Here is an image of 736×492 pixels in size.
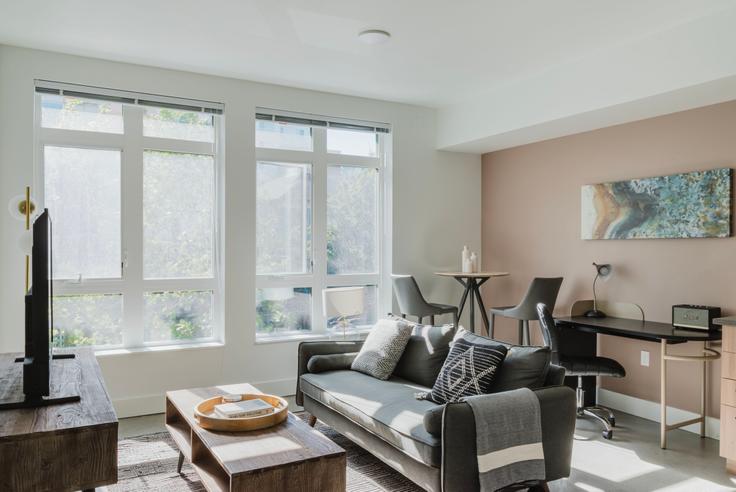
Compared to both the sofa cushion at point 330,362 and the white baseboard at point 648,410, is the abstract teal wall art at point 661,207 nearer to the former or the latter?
the white baseboard at point 648,410

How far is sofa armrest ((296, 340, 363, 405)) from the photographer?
3873mm

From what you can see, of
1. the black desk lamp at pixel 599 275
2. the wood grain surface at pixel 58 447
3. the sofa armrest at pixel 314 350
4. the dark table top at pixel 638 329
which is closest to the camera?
the wood grain surface at pixel 58 447

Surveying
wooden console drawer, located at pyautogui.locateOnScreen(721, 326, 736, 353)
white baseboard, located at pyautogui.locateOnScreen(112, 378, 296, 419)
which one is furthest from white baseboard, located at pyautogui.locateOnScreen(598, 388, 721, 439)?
white baseboard, located at pyautogui.locateOnScreen(112, 378, 296, 419)

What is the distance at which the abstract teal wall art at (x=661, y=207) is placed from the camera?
12.4 ft

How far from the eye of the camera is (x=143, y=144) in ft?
14.1

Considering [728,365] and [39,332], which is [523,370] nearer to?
[728,365]

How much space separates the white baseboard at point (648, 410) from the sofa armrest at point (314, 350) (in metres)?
2.14

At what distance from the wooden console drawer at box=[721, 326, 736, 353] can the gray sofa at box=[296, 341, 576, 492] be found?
42.7 inches

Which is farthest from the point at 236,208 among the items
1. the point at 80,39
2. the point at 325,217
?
the point at 80,39

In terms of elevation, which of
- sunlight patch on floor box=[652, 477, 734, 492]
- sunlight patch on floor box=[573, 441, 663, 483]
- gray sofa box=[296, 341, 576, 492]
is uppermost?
gray sofa box=[296, 341, 576, 492]

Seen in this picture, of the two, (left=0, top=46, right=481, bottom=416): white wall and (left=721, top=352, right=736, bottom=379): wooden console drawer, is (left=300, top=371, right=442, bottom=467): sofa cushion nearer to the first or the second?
(left=0, top=46, right=481, bottom=416): white wall

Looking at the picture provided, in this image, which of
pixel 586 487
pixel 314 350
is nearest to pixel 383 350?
pixel 314 350

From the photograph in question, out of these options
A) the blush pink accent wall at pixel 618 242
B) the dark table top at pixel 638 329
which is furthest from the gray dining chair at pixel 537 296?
the blush pink accent wall at pixel 618 242

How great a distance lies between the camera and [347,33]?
353cm
